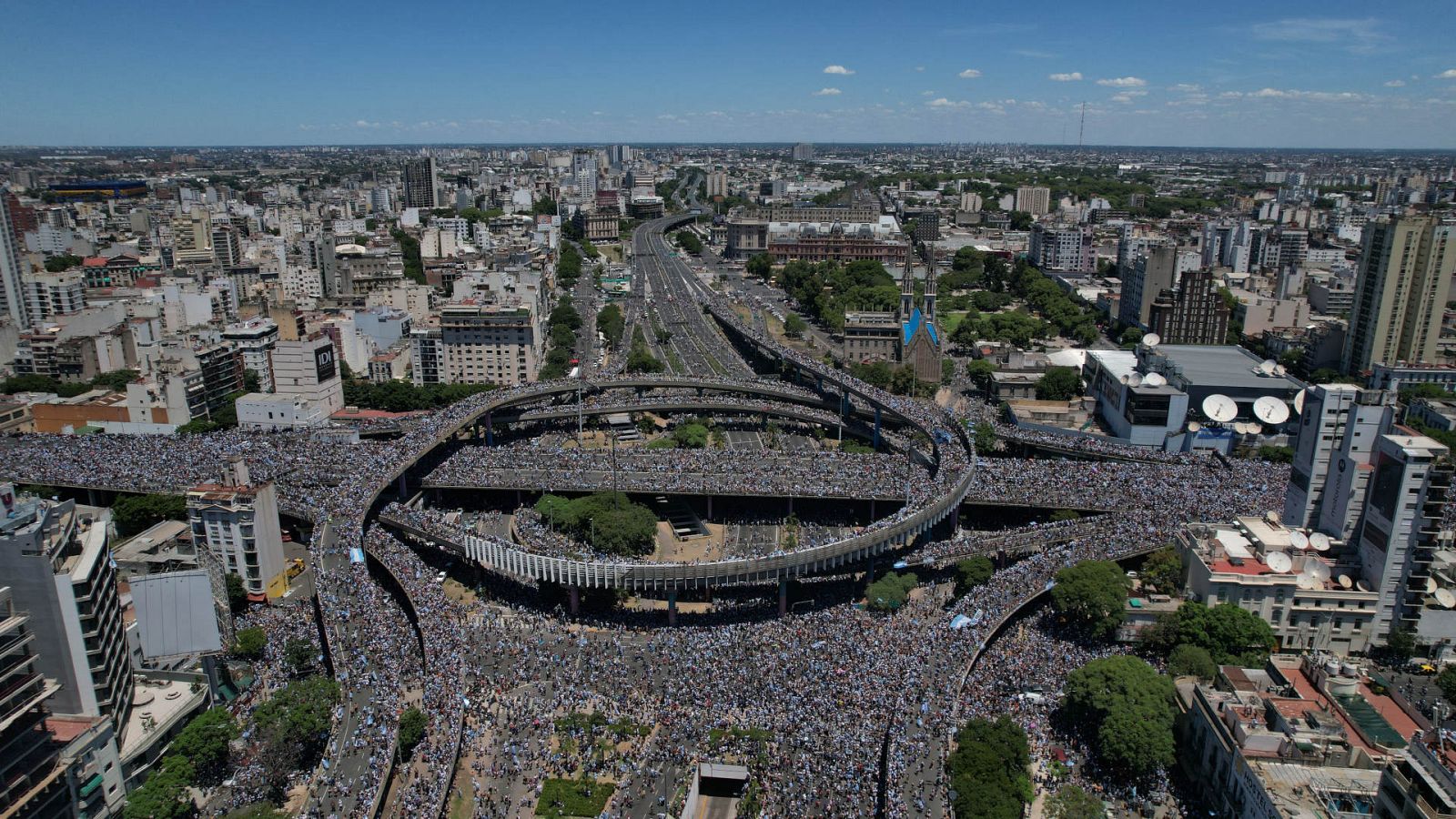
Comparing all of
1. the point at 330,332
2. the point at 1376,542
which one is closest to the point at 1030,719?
the point at 1376,542

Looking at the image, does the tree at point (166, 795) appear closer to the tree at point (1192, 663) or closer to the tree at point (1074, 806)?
the tree at point (1074, 806)

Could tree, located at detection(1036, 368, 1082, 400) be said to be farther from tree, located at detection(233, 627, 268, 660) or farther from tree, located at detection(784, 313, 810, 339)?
tree, located at detection(233, 627, 268, 660)

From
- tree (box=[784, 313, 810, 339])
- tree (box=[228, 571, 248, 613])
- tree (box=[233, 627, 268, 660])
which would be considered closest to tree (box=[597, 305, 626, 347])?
tree (box=[784, 313, 810, 339])

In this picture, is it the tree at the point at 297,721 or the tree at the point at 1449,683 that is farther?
the tree at the point at 1449,683

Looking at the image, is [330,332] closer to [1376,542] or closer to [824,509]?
[824,509]

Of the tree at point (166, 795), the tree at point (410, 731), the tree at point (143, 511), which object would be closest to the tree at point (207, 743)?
the tree at point (166, 795)

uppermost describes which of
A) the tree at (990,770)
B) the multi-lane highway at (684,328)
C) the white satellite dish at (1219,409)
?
the white satellite dish at (1219,409)

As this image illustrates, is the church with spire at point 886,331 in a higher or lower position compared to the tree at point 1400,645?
higher
